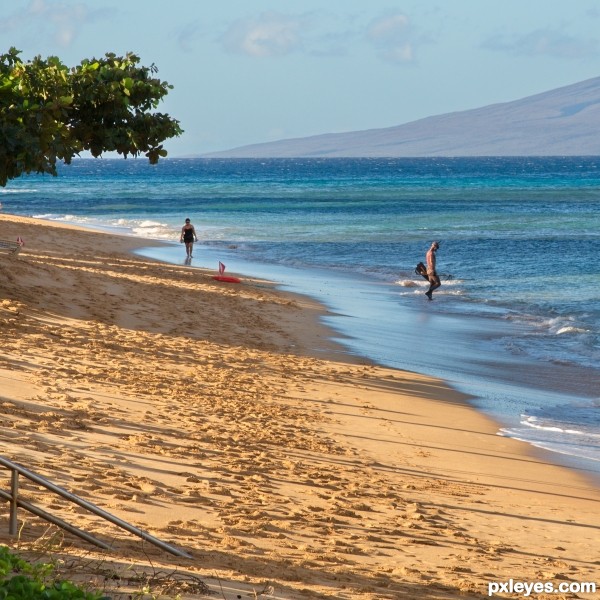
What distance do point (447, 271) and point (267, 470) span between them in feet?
79.7

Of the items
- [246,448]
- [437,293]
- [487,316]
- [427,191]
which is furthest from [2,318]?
[427,191]

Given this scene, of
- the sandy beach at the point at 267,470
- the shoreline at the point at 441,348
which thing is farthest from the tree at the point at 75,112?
the shoreline at the point at 441,348

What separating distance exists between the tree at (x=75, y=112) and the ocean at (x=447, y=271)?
5.62 meters

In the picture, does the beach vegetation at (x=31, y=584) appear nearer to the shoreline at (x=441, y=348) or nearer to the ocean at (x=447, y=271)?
the shoreline at (x=441, y=348)

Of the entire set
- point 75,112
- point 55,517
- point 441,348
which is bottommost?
point 441,348

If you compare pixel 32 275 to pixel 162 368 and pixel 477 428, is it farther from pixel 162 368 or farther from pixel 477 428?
pixel 477 428

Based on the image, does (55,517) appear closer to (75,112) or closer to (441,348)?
(75,112)

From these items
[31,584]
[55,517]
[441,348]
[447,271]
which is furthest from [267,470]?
[447,271]

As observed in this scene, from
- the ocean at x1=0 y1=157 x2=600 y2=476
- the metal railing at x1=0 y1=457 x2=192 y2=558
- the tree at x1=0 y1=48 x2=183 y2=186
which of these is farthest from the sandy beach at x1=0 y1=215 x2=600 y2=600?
the tree at x1=0 y1=48 x2=183 y2=186

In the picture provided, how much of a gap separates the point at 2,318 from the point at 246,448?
6.64 m

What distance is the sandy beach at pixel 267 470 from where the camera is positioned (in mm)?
7195

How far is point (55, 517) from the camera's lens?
6688mm

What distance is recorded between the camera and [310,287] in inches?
1075

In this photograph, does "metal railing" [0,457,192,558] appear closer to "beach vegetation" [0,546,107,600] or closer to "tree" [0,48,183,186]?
"beach vegetation" [0,546,107,600]
